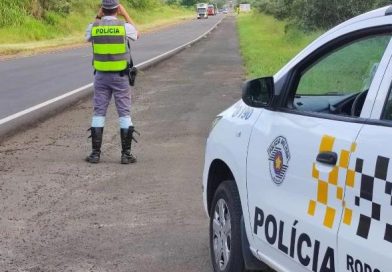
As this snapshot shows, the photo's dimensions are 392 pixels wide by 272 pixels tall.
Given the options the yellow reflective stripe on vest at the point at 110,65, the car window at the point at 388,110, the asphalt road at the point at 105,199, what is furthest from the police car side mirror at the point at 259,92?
the yellow reflective stripe on vest at the point at 110,65

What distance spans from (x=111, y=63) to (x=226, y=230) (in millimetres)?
3992

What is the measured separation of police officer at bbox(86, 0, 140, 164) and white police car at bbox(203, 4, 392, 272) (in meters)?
3.53

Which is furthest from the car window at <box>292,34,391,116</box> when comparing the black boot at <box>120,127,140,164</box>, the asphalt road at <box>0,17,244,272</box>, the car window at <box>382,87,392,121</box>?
the black boot at <box>120,127,140,164</box>

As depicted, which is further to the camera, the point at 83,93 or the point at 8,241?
the point at 83,93

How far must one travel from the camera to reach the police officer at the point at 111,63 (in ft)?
26.0

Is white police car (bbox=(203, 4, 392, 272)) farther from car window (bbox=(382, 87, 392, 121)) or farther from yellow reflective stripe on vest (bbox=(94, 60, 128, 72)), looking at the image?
yellow reflective stripe on vest (bbox=(94, 60, 128, 72))

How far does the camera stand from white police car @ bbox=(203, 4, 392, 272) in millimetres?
2855

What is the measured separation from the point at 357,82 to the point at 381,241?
5.55ft

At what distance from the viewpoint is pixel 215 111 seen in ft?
40.1

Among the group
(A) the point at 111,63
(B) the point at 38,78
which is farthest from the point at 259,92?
(B) the point at 38,78

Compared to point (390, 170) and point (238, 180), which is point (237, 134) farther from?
point (390, 170)

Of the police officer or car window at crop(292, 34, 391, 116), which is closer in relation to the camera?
car window at crop(292, 34, 391, 116)

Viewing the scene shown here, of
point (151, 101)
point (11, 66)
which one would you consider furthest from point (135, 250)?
point (11, 66)

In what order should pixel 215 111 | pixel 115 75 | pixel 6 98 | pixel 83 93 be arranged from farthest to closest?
pixel 83 93 < pixel 6 98 < pixel 215 111 < pixel 115 75
